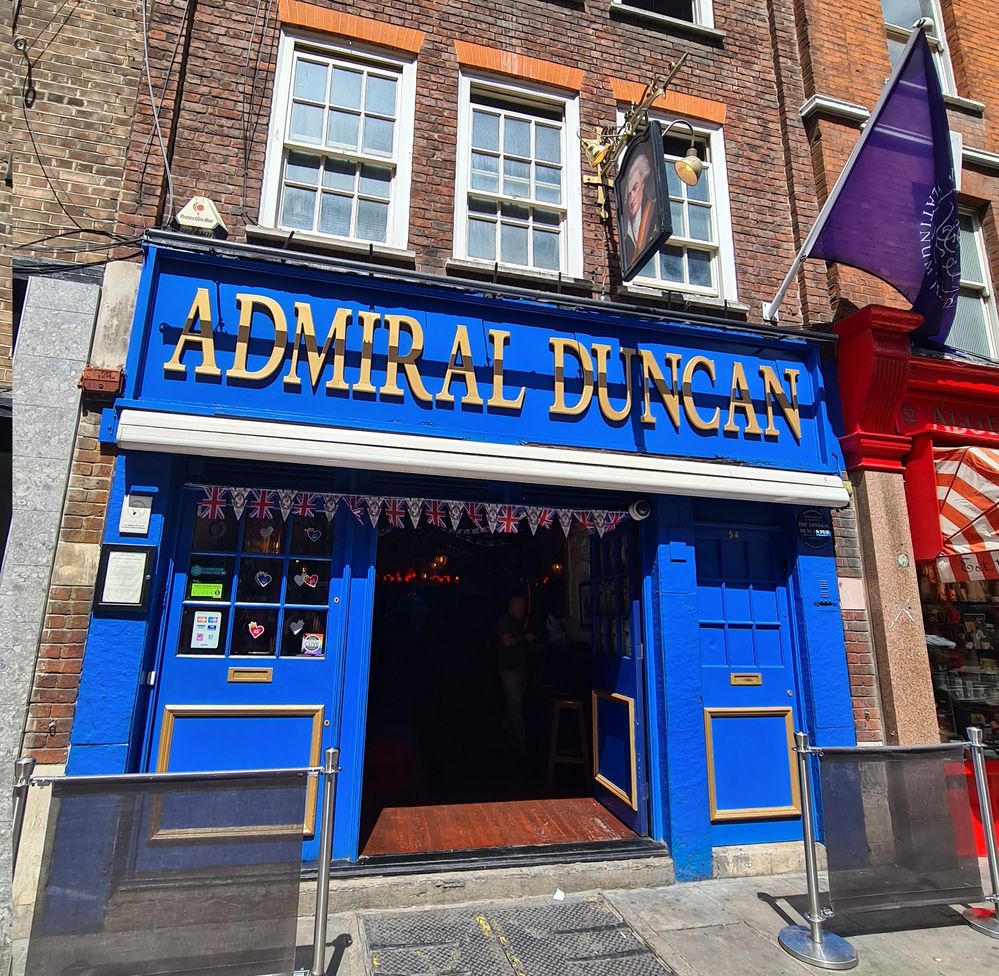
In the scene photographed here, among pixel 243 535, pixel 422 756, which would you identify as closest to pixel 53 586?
pixel 243 535

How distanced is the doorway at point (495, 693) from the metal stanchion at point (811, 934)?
145cm

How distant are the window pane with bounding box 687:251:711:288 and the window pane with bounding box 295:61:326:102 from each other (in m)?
4.09

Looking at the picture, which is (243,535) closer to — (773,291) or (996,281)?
(773,291)

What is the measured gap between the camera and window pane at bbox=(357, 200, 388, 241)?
19.5 ft

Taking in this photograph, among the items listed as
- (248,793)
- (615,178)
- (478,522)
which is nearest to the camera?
(248,793)

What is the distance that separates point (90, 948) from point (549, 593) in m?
6.40

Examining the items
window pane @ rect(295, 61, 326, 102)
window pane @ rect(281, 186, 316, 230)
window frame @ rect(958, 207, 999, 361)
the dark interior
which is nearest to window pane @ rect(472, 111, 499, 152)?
window pane @ rect(295, 61, 326, 102)

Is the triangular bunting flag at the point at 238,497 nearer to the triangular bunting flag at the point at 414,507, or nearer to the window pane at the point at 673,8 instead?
the triangular bunting flag at the point at 414,507

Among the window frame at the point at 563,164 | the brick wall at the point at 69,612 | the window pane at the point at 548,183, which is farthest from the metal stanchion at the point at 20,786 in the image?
the window pane at the point at 548,183

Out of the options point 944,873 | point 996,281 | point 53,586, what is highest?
point 996,281

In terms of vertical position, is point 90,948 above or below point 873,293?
below

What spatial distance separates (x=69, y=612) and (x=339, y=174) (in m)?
4.48

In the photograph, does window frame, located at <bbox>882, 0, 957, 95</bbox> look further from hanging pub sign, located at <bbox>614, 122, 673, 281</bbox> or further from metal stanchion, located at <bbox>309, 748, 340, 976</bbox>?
metal stanchion, located at <bbox>309, 748, 340, 976</bbox>

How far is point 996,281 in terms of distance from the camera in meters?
7.64
